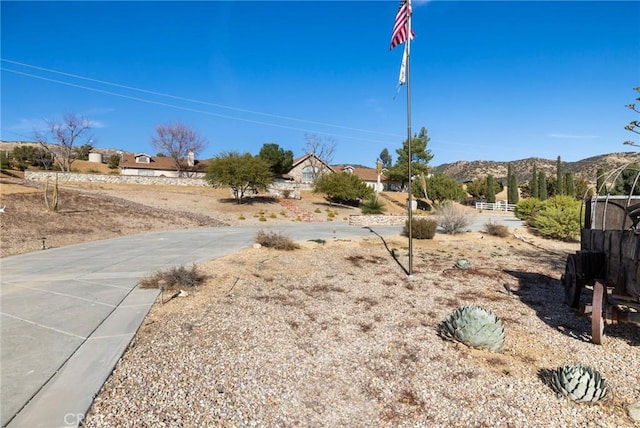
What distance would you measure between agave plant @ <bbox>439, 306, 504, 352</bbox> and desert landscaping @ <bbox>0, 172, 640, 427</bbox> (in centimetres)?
14

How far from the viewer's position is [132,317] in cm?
627

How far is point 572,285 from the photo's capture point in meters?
7.00

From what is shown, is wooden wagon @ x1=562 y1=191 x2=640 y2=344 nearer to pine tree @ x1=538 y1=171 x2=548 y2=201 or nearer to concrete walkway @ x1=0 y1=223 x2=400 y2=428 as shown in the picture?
concrete walkway @ x1=0 y1=223 x2=400 y2=428

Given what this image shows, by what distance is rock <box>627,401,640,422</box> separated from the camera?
3.68m

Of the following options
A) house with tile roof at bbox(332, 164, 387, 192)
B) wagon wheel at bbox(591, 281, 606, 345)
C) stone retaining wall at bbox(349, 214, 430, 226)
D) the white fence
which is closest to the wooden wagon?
wagon wheel at bbox(591, 281, 606, 345)

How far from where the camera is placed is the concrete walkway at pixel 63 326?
3.66 meters

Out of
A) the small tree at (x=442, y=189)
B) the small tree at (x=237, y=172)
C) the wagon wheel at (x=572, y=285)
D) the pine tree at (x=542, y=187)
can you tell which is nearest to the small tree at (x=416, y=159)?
the small tree at (x=442, y=189)

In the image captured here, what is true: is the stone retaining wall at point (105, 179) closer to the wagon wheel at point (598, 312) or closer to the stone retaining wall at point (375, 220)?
the stone retaining wall at point (375, 220)

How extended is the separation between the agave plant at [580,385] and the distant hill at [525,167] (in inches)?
2664

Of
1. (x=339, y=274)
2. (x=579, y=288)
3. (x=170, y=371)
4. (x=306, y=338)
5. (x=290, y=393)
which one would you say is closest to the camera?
(x=290, y=393)

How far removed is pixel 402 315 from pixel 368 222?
2010 centimetres

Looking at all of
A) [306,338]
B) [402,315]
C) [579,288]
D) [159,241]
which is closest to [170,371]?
[306,338]

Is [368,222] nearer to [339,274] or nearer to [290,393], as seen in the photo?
[339,274]

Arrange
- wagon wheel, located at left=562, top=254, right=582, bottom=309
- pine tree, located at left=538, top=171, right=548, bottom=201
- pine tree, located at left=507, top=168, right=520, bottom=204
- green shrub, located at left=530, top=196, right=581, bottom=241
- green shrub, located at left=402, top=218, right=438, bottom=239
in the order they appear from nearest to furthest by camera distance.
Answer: wagon wheel, located at left=562, top=254, right=582, bottom=309, green shrub, located at left=402, top=218, right=438, bottom=239, green shrub, located at left=530, top=196, right=581, bottom=241, pine tree, located at left=538, top=171, right=548, bottom=201, pine tree, located at left=507, top=168, right=520, bottom=204
